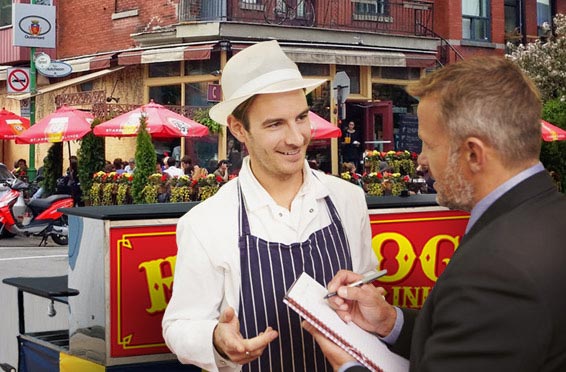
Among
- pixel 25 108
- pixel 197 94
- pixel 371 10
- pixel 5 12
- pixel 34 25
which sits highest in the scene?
pixel 5 12

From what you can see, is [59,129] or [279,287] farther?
[59,129]

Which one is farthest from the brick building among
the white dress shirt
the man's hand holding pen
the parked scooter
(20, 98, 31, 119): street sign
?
the man's hand holding pen

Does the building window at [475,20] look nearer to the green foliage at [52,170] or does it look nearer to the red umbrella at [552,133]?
the red umbrella at [552,133]

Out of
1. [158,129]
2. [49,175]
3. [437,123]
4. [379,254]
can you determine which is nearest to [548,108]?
[158,129]

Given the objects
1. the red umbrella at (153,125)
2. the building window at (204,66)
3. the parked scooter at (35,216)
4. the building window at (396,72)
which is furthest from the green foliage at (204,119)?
the building window at (396,72)

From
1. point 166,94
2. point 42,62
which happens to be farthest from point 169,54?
point 42,62

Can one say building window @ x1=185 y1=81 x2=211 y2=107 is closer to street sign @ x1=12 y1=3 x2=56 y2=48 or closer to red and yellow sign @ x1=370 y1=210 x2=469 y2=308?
street sign @ x1=12 y1=3 x2=56 y2=48

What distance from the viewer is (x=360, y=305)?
269cm

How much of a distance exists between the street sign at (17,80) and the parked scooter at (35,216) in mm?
3787

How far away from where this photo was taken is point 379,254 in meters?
4.16

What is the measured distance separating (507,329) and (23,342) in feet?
9.91

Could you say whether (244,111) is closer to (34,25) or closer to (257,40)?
(34,25)

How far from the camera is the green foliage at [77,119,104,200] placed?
64.1ft

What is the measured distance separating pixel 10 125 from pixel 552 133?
1429 cm
